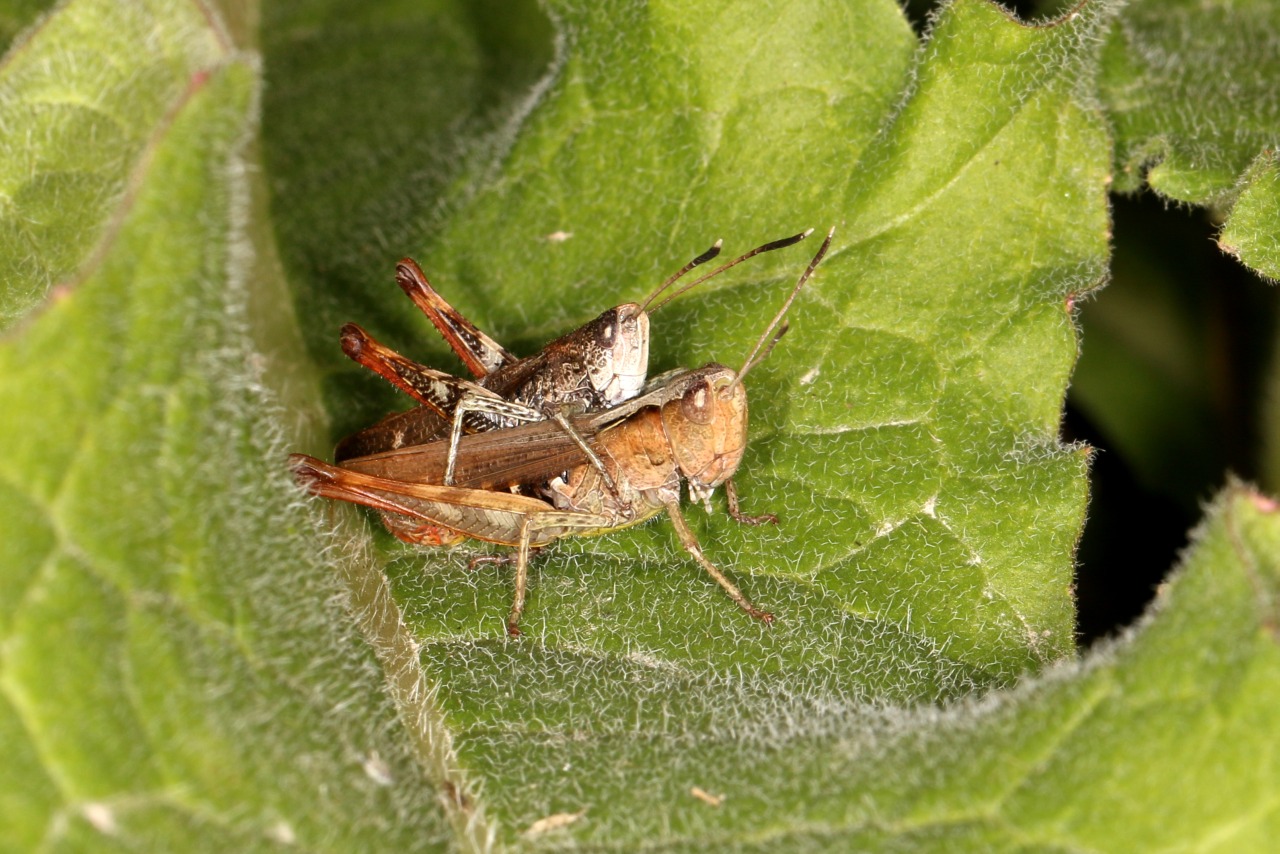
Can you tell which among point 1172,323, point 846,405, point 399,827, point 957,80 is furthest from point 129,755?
point 1172,323

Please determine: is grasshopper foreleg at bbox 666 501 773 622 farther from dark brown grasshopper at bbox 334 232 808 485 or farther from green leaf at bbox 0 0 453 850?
green leaf at bbox 0 0 453 850

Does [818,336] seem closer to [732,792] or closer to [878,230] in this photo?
[878,230]

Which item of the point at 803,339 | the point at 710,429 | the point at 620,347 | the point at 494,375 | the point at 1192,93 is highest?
the point at 1192,93

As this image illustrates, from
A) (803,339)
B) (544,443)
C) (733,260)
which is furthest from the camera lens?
(544,443)

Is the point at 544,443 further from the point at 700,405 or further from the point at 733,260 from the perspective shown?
the point at 733,260

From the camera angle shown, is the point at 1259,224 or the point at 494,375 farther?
the point at 494,375

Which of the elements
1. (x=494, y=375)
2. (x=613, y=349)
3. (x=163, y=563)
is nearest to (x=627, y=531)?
(x=613, y=349)

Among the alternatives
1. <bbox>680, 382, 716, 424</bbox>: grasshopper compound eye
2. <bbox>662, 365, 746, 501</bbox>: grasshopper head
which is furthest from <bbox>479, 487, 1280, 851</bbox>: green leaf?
<bbox>680, 382, 716, 424</bbox>: grasshopper compound eye

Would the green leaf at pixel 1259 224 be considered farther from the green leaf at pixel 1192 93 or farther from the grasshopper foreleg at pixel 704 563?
the grasshopper foreleg at pixel 704 563
